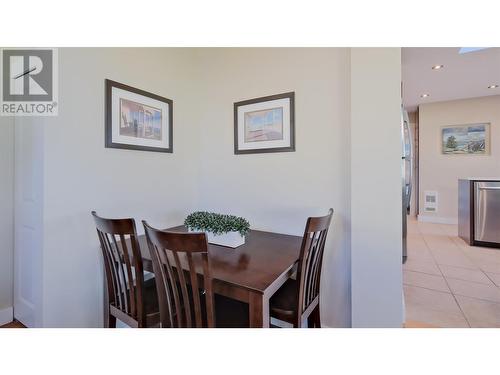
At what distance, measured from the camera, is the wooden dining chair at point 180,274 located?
864 millimetres

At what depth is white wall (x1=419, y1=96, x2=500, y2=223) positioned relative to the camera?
4258 millimetres

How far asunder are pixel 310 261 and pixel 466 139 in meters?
5.26

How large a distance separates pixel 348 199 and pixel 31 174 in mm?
2088

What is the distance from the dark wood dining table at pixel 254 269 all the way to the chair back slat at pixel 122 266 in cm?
9

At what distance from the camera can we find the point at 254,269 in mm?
1130

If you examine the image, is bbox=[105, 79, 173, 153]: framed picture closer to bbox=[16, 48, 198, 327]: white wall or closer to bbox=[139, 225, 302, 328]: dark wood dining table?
bbox=[16, 48, 198, 327]: white wall

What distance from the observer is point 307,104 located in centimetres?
172

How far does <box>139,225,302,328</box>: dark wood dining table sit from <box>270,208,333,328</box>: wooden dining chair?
0.09m

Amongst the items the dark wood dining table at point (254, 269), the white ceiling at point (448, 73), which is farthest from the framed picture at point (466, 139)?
the dark wood dining table at point (254, 269)

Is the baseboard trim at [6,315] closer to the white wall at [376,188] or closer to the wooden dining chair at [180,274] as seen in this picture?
the wooden dining chair at [180,274]
